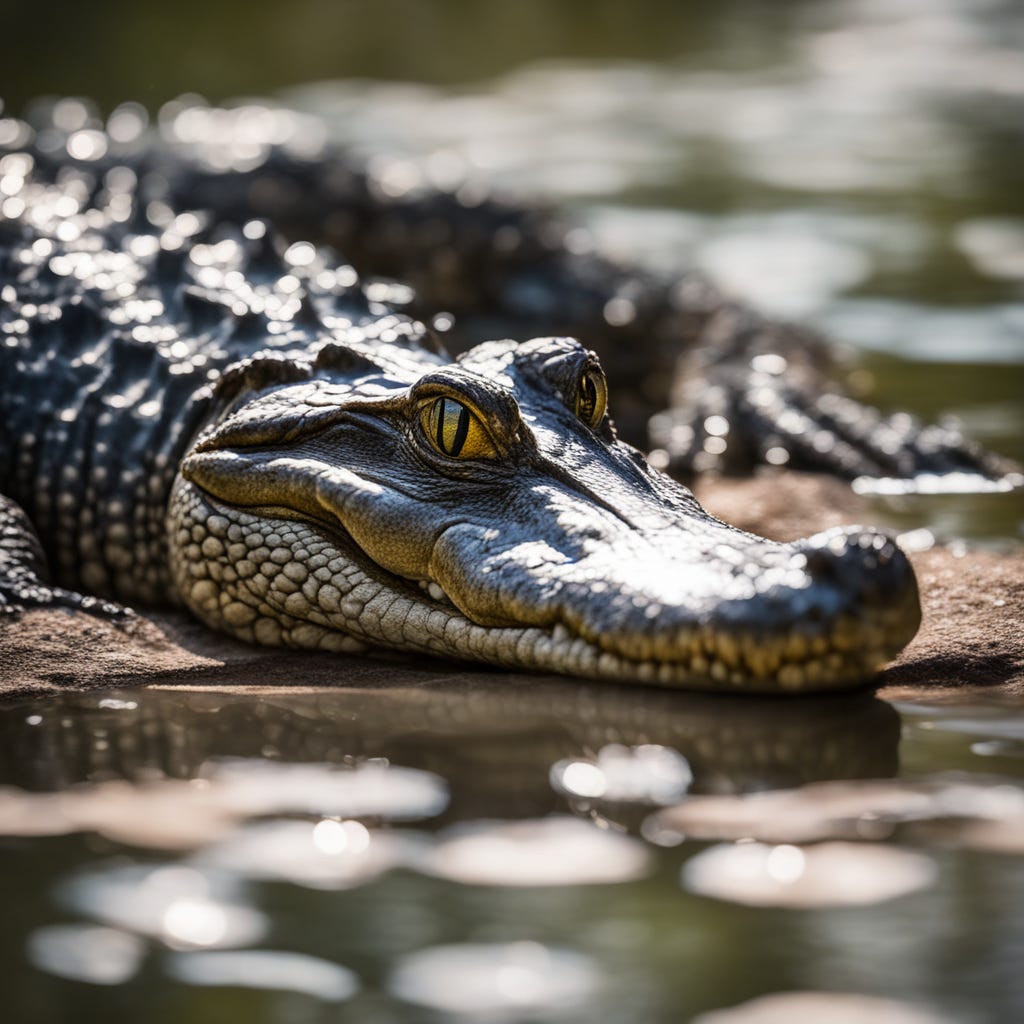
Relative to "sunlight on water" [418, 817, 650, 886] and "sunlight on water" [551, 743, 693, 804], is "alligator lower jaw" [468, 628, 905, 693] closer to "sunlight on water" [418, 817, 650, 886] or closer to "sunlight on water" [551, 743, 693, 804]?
"sunlight on water" [551, 743, 693, 804]

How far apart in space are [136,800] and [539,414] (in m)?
1.37

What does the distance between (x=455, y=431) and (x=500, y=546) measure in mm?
358

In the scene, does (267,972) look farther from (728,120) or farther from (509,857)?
(728,120)

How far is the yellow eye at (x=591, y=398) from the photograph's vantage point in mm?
3627

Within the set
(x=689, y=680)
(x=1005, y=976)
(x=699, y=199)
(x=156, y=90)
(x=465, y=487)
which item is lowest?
(x=1005, y=976)

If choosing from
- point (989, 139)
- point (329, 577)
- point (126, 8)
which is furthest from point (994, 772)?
point (126, 8)

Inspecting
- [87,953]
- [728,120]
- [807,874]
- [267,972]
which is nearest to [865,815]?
[807,874]

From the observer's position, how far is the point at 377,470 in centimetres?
346

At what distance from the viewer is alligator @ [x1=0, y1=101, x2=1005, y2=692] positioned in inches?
111

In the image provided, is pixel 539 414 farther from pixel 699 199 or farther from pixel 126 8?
pixel 126 8

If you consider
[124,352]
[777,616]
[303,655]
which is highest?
[124,352]

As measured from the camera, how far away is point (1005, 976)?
197 cm

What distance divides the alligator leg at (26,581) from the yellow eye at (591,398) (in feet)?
3.71

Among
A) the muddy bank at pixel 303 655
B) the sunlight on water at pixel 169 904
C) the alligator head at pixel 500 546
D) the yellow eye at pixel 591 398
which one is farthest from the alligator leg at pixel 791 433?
the sunlight on water at pixel 169 904
